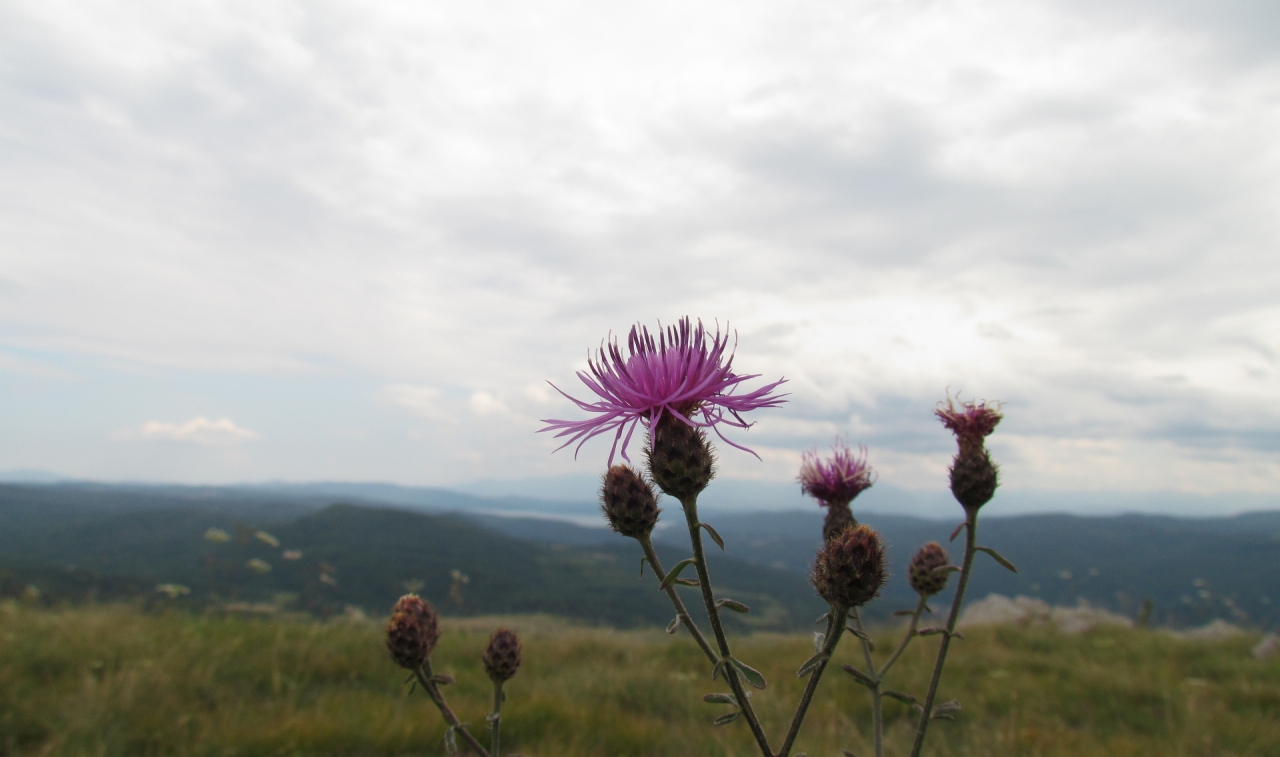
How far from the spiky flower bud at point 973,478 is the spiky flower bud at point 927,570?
19.3 inches

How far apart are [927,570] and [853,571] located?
1287 mm

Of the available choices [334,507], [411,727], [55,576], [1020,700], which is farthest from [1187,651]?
[334,507]

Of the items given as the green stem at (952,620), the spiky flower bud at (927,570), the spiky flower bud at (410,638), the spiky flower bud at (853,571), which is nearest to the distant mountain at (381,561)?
the spiky flower bud at (927,570)

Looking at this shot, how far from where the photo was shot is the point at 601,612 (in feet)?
373

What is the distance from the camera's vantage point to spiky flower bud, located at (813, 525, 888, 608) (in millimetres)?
2203

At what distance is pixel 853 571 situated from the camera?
2221 millimetres

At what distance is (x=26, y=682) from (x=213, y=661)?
1666 mm

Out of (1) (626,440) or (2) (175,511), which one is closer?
(1) (626,440)

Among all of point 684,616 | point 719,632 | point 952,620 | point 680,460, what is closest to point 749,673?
point 719,632

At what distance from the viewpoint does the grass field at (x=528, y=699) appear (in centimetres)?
597

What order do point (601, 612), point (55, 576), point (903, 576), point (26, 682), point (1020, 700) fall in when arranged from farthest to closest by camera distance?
point (601, 612) → point (55, 576) → point (1020, 700) → point (26, 682) → point (903, 576)

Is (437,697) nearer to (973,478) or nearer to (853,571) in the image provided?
(853,571)

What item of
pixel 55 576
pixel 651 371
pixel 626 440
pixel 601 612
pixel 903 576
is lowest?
pixel 601 612

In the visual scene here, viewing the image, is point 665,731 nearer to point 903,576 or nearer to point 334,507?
point 903,576
